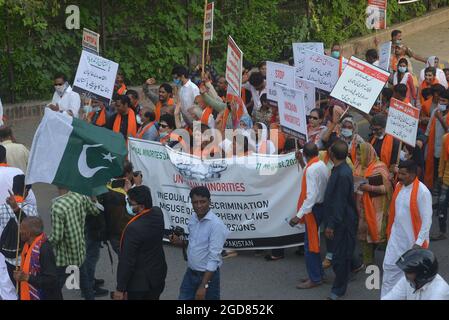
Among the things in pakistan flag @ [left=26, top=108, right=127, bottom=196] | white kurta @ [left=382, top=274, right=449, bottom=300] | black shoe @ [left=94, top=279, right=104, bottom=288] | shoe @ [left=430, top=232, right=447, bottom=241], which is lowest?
black shoe @ [left=94, top=279, right=104, bottom=288]

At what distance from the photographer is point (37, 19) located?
17.2 meters

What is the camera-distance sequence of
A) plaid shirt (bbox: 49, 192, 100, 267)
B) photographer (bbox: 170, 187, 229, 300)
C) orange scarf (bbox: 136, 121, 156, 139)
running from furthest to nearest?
orange scarf (bbox: 136, 121, 156, 139), plaid shirt (bbox: 49, 192, 100, 267), photographer (bbox: 170, 187, 229, 300)

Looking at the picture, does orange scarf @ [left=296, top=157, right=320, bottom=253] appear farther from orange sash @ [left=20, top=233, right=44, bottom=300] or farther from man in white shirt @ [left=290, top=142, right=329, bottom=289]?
orange sash @ [left=20, top=233, right=44, bottom=300]

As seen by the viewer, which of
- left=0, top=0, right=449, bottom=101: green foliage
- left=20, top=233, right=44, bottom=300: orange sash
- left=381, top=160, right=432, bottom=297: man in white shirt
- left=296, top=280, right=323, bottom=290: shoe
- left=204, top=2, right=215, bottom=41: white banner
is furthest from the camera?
left=0, top=0, right=449, bottom=101: green foliage

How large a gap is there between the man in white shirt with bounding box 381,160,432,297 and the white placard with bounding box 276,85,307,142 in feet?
6.82

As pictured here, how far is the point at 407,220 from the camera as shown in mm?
9211

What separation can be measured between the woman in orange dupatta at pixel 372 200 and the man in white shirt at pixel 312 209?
0.57 metres

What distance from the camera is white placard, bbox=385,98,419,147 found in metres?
10.6

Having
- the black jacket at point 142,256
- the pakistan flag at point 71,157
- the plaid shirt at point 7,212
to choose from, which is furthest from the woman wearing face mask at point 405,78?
the black jacket at point 142,256

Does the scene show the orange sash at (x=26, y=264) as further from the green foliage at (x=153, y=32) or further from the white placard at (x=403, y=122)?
the green foliage at (x=153, y=32)

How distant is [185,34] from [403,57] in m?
5.23

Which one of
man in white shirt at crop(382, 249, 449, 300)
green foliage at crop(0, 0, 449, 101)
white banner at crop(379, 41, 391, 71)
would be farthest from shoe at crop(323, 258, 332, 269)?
green foliage at crop(0, 0, 449, 101)
